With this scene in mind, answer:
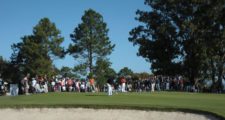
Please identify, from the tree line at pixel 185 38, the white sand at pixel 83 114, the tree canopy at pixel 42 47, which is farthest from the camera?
the tree canopy at pixel 42 47

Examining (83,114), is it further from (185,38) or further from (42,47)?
(42,47)

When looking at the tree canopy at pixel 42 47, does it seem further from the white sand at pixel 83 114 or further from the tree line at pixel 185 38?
the white sand at pixel 83 114

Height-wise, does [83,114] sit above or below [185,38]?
below

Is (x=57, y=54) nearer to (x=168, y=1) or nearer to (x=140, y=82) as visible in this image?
(x=168, y=1)

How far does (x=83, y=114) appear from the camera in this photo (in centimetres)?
2664

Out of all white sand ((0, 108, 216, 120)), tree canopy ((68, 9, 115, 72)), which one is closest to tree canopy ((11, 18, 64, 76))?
tree canopy ((68, 9, 115, 72))

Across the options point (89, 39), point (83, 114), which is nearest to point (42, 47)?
point (89, 39)

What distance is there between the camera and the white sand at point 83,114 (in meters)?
25.2

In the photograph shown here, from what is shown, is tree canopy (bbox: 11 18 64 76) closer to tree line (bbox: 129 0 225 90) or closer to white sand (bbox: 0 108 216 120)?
tree line (bbox: 129 0 225 90)

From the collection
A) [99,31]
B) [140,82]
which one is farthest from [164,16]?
[99,31]

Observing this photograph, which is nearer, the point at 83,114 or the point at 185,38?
the point at 83,114

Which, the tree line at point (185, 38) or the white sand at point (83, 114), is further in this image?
the tree line at point (185, 38)

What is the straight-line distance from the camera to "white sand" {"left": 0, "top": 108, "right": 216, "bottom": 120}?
82.8 ft

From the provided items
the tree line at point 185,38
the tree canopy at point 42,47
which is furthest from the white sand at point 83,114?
the tree canopy at point 42,47
